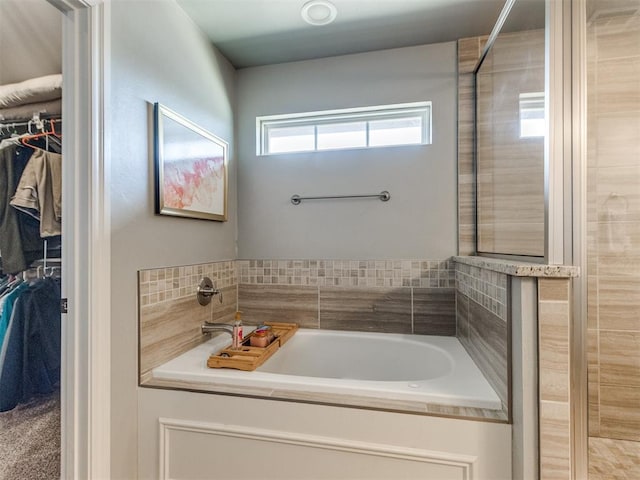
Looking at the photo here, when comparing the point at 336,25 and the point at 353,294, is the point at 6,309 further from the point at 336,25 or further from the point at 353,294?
the point at 336,25

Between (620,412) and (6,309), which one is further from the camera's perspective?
(6,309)

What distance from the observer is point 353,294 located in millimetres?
2033

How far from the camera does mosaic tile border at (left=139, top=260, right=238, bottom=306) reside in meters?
1.35

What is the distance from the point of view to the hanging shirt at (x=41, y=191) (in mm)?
1632

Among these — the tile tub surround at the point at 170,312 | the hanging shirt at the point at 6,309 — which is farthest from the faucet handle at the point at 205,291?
the hanging shirt at the point at 6,309

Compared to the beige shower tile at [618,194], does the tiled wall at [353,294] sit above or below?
Answer: below

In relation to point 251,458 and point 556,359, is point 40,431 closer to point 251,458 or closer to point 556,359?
point 251,458

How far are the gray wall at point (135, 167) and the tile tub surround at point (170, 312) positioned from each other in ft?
0.13

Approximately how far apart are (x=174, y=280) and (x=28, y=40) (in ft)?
4.59

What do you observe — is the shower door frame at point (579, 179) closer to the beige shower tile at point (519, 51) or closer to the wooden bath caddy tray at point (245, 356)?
the beige shower tile at point (519, 51)

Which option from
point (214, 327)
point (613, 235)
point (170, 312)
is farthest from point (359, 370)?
point (613, 235)

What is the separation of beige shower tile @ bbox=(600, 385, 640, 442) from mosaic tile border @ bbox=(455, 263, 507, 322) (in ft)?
1.77

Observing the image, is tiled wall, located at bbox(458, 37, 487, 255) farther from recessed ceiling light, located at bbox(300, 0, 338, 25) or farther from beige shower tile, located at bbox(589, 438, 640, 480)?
beige shower tile, located at bbox(589, 438, 640, 480)

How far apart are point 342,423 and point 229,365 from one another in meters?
0.58
